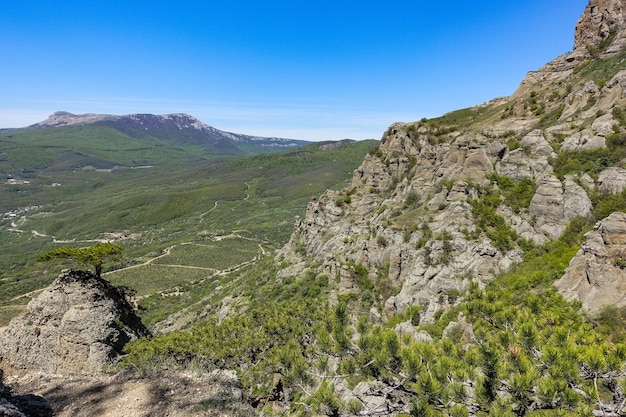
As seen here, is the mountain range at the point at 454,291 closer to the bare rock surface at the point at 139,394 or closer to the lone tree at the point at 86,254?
the bare rock surface at the point at 139,394

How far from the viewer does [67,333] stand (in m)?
27.3

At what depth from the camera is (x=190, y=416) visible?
16766 mm

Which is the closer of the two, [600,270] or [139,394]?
[600,270]

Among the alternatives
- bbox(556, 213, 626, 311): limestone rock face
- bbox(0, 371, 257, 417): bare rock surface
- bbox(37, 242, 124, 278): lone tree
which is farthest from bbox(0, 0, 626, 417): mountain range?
bbox(37, 242, 124, 278): lone tree

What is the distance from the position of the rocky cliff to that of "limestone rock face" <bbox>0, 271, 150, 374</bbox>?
22.5m

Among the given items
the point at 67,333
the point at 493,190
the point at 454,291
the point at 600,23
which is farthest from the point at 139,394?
the point at 600,23

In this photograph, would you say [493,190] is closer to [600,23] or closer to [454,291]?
[454,291]

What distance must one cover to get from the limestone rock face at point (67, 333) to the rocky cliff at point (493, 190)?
886 inches

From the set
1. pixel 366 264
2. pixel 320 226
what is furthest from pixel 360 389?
pixel 320 226

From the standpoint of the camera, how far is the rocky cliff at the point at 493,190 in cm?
2630

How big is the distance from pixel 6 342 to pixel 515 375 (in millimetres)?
36503

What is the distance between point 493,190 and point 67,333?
4020cm

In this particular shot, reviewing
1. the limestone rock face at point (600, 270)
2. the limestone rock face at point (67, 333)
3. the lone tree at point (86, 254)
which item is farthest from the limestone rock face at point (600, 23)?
the lone tree at point (86, 254)

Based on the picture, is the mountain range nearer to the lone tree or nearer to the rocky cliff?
the rocky cliff
